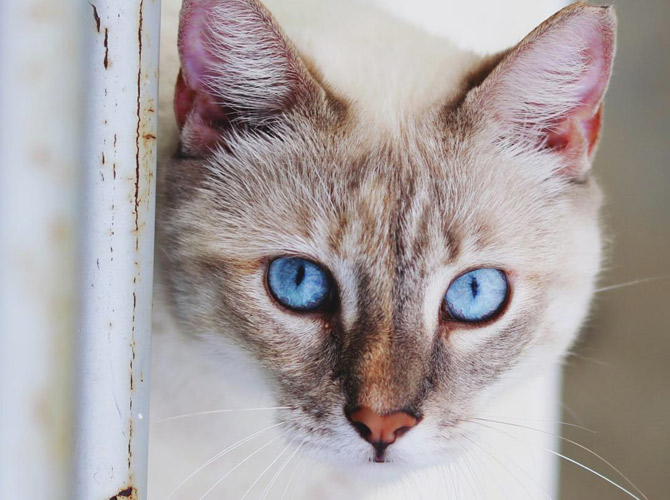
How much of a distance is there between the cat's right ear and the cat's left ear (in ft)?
0.83

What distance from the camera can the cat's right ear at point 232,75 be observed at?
907 mm

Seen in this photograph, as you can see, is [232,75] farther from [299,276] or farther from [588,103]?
[588,103]

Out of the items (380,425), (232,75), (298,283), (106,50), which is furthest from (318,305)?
(106,50)

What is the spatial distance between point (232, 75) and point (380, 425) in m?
0.51

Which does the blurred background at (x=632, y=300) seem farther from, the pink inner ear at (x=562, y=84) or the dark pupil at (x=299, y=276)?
the dark pupil at (x=299, y=276)

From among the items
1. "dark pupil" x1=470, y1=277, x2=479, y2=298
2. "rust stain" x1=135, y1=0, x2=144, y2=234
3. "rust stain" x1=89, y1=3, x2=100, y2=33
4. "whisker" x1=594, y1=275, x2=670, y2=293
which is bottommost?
"whisker" x1=594, y1=275, x2=670, y2=293

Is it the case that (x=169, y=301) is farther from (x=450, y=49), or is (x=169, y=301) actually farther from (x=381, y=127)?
(x=450, y=49)

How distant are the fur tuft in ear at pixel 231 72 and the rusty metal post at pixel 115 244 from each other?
0.17 m

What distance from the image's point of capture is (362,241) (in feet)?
3.12

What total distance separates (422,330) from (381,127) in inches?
12.3

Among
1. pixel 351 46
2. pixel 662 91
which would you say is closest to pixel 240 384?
pixel 351 46

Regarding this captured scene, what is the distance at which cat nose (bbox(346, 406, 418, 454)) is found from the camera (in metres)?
0.89

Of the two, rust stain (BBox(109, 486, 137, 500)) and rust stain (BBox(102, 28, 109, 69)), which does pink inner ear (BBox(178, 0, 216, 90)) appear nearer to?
rust stain (BBox(102, 28, 109, 69))

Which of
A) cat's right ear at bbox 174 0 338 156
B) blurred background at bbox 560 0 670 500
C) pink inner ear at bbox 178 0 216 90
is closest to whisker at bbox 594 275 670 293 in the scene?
blurred background at bbox 560 0 670 500
